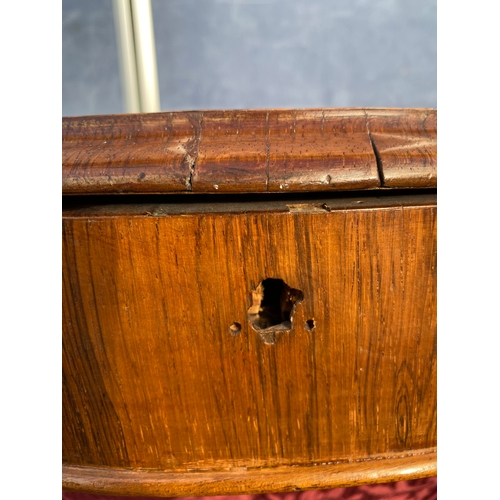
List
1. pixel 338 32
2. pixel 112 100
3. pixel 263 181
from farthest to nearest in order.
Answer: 1. pixel 112 100
2. pixel 338 32
3. pixel 263 181

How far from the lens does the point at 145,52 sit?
57 centimetres

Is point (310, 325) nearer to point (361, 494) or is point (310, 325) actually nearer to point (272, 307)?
point (272, 307)

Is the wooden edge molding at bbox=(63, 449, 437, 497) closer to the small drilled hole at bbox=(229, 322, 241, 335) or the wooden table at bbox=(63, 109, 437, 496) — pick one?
the wooden table at bbox=(63, 109, 437, 496)

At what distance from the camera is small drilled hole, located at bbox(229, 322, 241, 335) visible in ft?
1.22

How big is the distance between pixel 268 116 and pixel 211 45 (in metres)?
0.41

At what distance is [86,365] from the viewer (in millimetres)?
388

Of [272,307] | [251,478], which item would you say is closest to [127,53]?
[272,307]

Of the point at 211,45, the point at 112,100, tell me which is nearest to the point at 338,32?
the point at 211,45

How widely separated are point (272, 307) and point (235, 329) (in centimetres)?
4

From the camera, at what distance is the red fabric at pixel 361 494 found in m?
0.44

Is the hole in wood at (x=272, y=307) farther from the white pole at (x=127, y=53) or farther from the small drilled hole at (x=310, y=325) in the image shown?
the white pole at (x=127, y=53)

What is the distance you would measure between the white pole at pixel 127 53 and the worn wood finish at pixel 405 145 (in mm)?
335

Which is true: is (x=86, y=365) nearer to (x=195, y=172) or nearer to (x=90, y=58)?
(x=195, y=172)

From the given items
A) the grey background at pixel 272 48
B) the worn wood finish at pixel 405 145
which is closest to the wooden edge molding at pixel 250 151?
the worn wood finish at pixel 405 145
